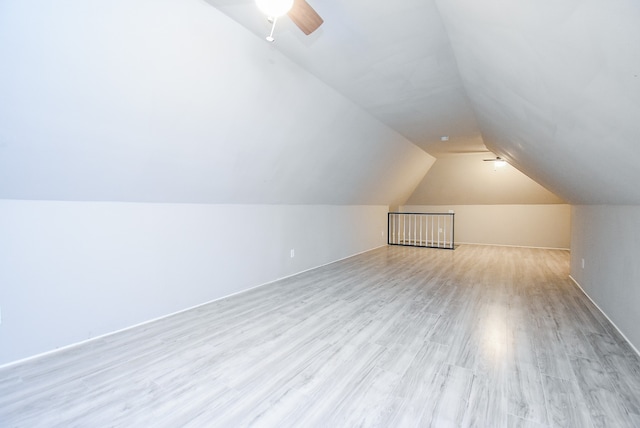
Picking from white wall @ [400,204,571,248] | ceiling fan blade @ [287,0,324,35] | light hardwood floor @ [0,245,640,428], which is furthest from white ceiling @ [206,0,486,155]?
white wall @ [400,204,571,248]

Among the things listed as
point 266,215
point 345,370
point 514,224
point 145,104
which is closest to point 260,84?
point 145,104

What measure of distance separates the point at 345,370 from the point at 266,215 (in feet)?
8.31

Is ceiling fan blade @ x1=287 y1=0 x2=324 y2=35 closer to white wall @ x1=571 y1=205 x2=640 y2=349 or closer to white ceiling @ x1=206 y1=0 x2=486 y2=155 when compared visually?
white ceiling @ x1=206 y1=0 x2=486 y2=155

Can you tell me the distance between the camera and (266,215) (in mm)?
4176

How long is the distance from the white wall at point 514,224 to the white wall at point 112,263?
6728mm

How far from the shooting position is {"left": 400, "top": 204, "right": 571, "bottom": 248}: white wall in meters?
7.78

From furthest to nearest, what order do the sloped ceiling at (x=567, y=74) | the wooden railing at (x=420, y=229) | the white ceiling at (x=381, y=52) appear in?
the wooden railing at (x=420, y=229)
the white ceiling at (x=381, y=52)
the sloped ceiling at (x=567, y=74)

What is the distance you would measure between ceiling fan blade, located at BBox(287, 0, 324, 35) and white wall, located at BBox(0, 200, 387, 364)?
2.08 metres

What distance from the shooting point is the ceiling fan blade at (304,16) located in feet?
5.18

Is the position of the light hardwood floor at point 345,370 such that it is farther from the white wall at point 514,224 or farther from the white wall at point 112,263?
the white wall at point 514,224

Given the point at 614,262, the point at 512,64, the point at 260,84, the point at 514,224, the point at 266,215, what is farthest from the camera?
the point at 514,224

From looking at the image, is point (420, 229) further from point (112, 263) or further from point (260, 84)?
point (112, 263)

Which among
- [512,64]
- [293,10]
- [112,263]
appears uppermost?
[293,10]

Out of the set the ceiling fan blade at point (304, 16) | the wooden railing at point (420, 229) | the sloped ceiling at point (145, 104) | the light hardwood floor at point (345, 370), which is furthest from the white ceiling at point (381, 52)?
the wooden railing at point (420, 229)
